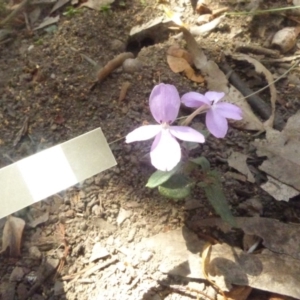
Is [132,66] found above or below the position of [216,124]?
below

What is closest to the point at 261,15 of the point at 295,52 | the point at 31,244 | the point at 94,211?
the point at 295,52

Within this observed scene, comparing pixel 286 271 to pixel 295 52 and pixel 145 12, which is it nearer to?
pixel 295 52

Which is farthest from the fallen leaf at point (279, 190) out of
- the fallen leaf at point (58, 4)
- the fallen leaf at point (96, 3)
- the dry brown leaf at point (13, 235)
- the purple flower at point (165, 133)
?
the fallen leaf at point (58, 4)

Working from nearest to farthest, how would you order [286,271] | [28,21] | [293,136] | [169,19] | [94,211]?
[286,271] < [94,211] < [293,136] < [169,19] < [28,21]

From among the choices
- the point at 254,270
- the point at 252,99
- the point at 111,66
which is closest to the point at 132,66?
the point at 111,66

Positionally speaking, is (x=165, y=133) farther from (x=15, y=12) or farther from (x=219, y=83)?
(x=15, y=12)

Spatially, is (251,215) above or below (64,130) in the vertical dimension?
below
